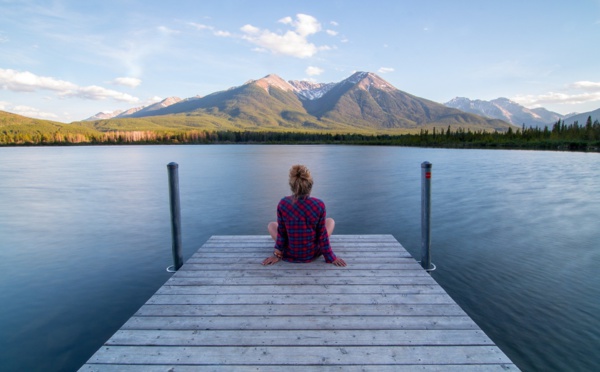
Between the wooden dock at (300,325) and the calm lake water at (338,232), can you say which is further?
the calm lake water at (338,232)

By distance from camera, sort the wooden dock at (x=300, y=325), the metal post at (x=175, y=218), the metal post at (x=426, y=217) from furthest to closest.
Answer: the metal post at (x=175, y=218)
the metal post at (x=426, y=217)
the wooden dock at (x=300, y=325)

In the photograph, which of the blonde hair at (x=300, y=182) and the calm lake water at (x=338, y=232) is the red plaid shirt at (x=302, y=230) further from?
the calm lake water at (x=338, y=232)

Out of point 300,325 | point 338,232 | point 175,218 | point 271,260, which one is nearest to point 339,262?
point 271,260

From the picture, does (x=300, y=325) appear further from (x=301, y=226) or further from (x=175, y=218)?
(x=175, y=218)

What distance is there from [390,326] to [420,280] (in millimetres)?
1794

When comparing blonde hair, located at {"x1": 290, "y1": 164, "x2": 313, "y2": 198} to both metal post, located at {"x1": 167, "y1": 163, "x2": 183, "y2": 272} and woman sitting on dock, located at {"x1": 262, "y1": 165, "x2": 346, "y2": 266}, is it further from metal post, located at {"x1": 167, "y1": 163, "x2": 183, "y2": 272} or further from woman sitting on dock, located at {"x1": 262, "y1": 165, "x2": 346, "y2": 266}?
metal post, located at {"x1": 167, "y1": 163, "x2": 183, "y2": 272}

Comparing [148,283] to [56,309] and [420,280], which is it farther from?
[420,280]

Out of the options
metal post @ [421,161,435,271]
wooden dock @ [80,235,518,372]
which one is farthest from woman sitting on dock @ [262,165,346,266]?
metal post @ [421,161,435,271]

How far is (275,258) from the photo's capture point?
6.71 metres

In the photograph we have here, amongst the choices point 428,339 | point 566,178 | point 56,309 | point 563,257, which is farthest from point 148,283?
point 566,178

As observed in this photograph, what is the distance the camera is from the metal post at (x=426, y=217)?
744cm

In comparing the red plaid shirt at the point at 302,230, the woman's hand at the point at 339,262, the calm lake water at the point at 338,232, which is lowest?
the calm lake water at the point at 338,232

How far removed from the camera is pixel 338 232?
15234mm

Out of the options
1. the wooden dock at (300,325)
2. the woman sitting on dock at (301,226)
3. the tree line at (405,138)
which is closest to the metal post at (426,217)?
the wooden dock at (300,325)
